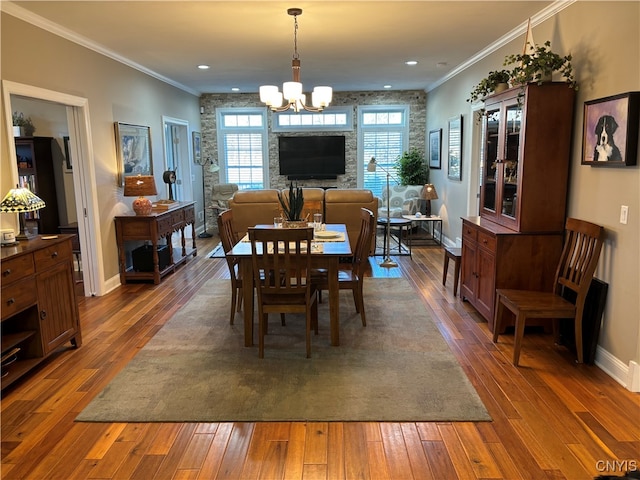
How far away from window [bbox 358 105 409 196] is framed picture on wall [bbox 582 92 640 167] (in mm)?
6148

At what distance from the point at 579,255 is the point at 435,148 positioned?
548 centimetres

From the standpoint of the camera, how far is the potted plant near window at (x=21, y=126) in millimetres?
6109

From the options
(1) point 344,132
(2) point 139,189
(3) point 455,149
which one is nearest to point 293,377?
(2) point 139,189

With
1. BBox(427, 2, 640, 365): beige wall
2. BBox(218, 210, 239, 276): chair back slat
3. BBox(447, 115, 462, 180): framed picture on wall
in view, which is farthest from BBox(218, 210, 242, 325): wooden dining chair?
BBox(447, 115, 462, 180): framed picture on wall

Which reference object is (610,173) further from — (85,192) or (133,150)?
(133,150)

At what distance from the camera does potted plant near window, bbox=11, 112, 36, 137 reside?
6109mm

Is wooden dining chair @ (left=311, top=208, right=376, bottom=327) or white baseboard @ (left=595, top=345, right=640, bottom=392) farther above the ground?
wooden dining chair @ (left=311, top=208, right=376, bottom=327)

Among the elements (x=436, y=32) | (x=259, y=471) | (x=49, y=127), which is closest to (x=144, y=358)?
(x=259, y=471)

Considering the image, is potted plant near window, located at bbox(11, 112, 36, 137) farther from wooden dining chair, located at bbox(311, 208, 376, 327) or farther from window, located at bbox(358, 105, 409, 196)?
window, located at bbox(358, 105, 409, 196)

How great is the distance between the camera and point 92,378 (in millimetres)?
3135

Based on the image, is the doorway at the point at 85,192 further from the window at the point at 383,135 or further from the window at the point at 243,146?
the window at the point at 383,135

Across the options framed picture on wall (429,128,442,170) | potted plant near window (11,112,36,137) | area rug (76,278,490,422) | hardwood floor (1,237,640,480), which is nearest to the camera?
hardwood floor (1,237,640,480)

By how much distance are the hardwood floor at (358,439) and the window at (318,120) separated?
22.9 feet

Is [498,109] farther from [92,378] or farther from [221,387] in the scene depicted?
[92,378]
